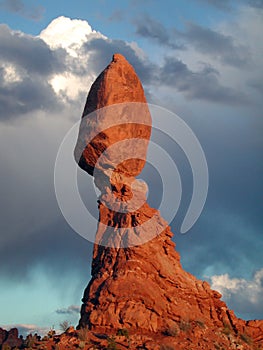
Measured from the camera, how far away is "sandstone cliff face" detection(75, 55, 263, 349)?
81875 mm

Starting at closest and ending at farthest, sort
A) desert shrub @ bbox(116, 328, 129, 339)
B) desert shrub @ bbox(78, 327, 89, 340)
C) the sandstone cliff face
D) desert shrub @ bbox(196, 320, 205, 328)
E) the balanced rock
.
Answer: desert shrub @ bbox(78, 327, 89, 340) → desert shrub @ bbox(116, 328, 129, 339) → the sandstone cliff face → desert shrub @ bbox(196, 320, 205, 328) → the balanced rock

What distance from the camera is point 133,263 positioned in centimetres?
8369

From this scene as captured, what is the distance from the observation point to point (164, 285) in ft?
277

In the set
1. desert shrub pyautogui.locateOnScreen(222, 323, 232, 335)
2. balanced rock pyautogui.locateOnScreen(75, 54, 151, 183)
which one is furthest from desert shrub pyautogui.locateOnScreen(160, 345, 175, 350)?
balanced rock pyautogui.locateOnScreen(75, 54, 151, 183)

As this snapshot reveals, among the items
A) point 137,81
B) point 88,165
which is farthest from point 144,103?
point 88,165

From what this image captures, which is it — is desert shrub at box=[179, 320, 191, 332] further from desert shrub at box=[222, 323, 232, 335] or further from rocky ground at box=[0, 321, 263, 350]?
desert shrub at box=[222, 323, 232, 335]

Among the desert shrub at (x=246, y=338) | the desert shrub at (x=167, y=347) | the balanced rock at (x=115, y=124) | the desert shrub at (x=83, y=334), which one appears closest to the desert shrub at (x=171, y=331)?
the desert shrub at (x=167, y=347)

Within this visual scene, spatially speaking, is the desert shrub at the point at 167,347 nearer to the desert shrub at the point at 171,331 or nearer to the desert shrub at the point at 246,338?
the desert shrub at the point at 171,331

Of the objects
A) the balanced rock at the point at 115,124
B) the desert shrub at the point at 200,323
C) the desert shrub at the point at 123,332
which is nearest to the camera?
the desert shrub at the point at 123,332

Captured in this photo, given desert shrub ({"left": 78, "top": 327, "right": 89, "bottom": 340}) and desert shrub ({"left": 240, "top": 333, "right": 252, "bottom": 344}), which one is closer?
desert shrub ({"left": 78, "top": 327, "right": 89, "bottom": 340})

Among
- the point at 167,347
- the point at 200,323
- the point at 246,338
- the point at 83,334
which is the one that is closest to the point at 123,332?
the point at 83,334

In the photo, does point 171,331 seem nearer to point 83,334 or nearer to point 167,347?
point 167,347

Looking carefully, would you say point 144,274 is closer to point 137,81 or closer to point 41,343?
point 41,343

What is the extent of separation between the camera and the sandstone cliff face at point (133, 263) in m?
81.9
